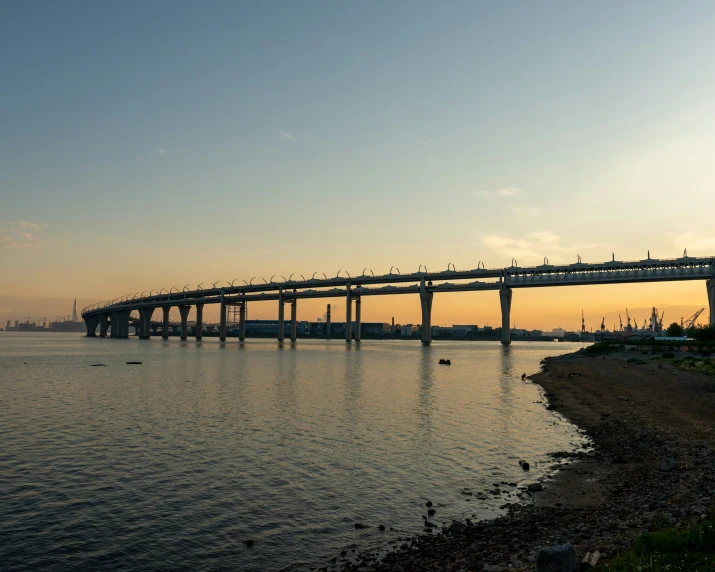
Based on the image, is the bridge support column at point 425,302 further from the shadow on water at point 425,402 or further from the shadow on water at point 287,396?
the shadow on water at point 287,396

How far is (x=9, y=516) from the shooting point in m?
15.6

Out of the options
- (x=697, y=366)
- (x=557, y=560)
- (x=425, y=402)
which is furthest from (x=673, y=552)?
(x=697, y=366)

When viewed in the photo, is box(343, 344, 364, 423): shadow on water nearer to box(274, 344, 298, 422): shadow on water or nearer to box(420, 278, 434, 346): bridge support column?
box(274, 344, 298, 422): shadow on water

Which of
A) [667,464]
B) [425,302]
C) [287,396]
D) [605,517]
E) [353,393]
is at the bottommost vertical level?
[353,393]

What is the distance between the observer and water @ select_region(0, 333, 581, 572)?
45.6 feet

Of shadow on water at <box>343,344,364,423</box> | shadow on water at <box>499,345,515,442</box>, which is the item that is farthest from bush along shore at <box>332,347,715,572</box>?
shadow on water at <box>343,344,364,423</box>

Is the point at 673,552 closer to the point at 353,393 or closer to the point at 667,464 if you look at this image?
the point at 667,464

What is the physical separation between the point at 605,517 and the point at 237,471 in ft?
45.3

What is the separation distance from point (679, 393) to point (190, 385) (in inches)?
1763

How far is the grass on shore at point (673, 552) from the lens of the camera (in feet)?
28.9

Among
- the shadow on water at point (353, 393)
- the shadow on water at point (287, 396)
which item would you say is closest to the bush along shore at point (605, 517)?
the shadow on water at point (353, 393)

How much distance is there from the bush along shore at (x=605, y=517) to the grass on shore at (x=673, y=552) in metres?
0.02

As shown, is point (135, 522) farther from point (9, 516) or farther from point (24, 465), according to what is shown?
point (24, 465)

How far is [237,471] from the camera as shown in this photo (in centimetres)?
2094
